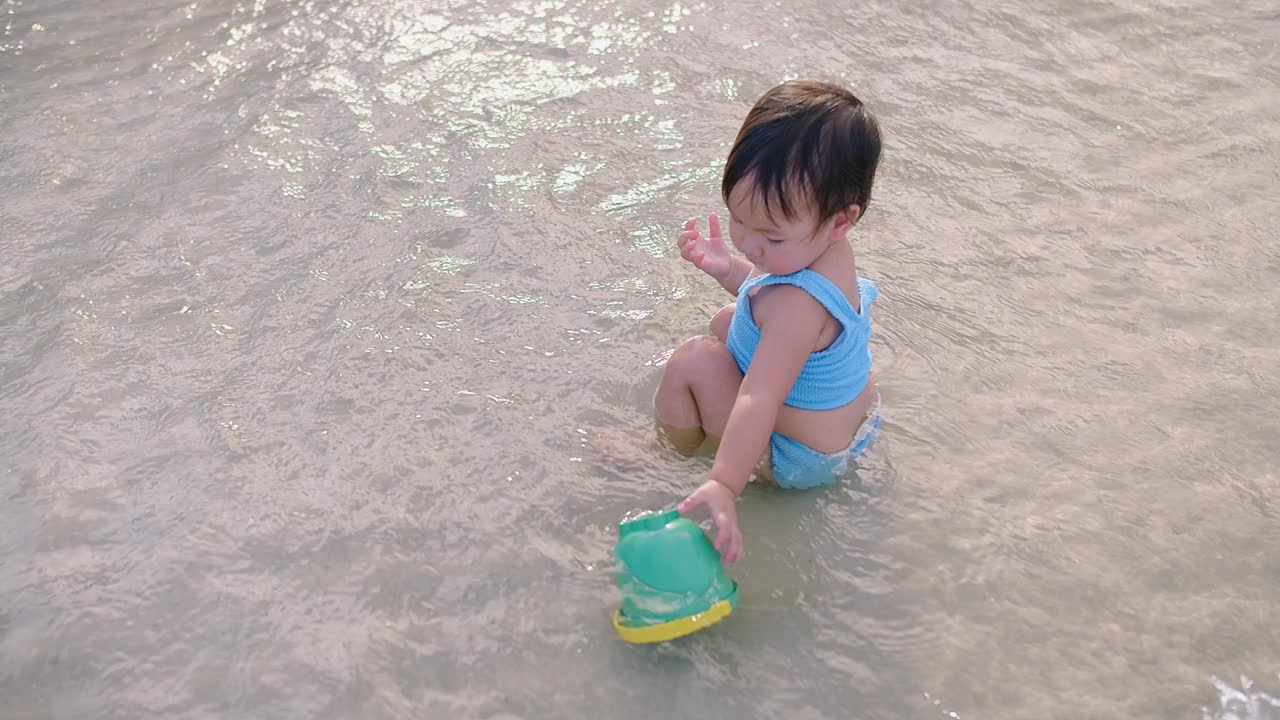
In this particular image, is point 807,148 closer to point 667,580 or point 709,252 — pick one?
point 709,252

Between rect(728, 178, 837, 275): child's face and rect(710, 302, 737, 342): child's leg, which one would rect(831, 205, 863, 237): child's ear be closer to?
rect(728, 178, 837, 275): child's face

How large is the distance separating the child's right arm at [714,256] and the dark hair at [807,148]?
39 cm

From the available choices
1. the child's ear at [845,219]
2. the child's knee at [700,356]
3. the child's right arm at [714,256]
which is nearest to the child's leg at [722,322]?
the child's right arm at [714,256]

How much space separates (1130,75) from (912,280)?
61.9 inches

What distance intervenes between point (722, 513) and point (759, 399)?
0.77 ft

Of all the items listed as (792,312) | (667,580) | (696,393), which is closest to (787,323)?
(792,312)

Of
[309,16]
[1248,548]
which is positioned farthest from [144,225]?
[1248,548]

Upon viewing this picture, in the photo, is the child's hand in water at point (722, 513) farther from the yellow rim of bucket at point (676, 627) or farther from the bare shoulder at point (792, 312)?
the bare shoulder at point (792, 312)

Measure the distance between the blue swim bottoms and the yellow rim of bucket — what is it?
451 mm

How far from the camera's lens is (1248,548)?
81.7 inches

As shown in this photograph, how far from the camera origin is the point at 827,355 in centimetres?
214

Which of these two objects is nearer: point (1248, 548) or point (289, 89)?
point (1248, 548)

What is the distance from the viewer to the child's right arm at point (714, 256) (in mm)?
2383

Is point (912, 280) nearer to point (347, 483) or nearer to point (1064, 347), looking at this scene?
point (1064, 347)
